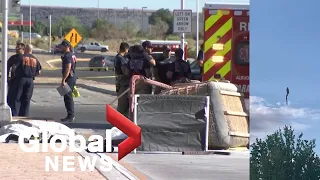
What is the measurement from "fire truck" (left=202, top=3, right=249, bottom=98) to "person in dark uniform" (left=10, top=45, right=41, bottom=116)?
147 inches

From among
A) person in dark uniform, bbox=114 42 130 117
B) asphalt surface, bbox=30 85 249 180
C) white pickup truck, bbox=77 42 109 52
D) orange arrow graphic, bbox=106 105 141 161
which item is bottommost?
white pickup truck, bbox=77 42 109 52

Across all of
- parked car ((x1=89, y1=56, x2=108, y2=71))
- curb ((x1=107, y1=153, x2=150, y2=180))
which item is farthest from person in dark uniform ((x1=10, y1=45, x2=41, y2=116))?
parked car ((x1=89, y1=56, x2=108, y2=71))

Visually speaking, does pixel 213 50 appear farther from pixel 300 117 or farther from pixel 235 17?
pixel 300 117

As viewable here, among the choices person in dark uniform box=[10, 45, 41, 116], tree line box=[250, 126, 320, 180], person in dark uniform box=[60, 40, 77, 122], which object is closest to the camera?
tree line box=[250, 126, 320, 180]

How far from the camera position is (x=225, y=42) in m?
15.4

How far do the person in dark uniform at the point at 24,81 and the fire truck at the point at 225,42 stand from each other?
3.73m

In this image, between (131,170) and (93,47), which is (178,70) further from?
(93,47)

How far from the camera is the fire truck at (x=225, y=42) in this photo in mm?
15297

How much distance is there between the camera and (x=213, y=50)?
608 inches

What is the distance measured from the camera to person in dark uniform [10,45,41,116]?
54.4ft

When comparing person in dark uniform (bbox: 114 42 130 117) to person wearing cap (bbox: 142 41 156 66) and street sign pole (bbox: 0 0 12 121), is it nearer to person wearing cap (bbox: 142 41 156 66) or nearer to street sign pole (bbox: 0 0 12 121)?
person wearing cap (bbox: 142 41 156 66)

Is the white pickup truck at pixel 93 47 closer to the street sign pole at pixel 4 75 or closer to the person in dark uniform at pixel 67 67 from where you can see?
the person in dark uniform at pixel 67 67

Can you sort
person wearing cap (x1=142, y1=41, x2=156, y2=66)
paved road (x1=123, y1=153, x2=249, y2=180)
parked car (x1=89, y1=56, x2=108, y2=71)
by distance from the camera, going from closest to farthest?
paved road (x1=123, y1=153, x2=249, y2=180), person wearing cap (x1=142, y1=41, x2=156, y2=66), parked car (x1=89, y1=56, x2=108, y2=71)

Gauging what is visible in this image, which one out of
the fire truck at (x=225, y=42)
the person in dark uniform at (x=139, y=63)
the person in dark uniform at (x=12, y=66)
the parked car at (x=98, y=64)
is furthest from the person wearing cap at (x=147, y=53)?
the parked car at (x=98, y=64)
